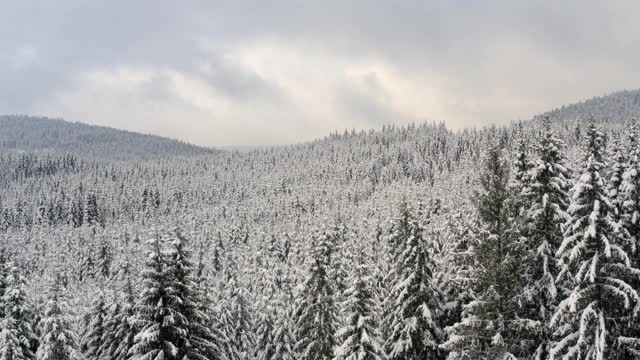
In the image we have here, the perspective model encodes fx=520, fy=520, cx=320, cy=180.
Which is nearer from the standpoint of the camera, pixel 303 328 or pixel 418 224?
pixel 418 224

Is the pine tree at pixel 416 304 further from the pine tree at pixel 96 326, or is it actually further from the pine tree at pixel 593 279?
the pine tree at pixel 96 326

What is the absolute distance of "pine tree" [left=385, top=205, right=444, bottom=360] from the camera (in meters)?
28.7

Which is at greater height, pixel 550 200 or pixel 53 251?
pixel 550 200

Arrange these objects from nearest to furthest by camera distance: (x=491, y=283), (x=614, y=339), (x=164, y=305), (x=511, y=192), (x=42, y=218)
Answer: (x=614, y=339)
(x=491, y=283)
(x=511, y=192)
(x=164, y=305)
(x=42, y=218)

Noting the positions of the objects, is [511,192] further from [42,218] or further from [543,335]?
[42,218]

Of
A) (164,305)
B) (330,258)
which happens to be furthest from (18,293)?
(330,258)

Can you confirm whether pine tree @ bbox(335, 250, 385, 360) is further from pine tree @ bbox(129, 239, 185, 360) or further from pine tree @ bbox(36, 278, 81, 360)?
pine tree @ bbox(36, 278, 81, 360)

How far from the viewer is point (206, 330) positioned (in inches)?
1041

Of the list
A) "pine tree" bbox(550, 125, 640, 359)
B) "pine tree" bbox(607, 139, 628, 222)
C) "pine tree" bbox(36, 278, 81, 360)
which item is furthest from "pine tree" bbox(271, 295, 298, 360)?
"pine tree" bbox(607, 139, 628, 222)

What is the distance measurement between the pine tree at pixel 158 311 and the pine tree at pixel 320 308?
408 inches

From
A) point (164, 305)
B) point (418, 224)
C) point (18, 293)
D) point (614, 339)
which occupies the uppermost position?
point (418, 224)

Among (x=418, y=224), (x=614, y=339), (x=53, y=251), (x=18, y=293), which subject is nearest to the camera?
(x=614, y=339)

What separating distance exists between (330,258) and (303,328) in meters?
4.96

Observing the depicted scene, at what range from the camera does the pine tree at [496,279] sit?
65.5 ft
